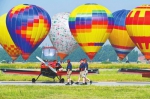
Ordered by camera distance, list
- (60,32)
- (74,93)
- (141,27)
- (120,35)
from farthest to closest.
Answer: (60,32), (120,35), (141,27), (74,93)

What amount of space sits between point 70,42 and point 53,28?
4.35 m

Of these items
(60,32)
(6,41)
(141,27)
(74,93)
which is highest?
(141,27)

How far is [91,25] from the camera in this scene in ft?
291

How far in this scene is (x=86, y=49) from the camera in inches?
3593

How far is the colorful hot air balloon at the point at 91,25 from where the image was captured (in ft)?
291

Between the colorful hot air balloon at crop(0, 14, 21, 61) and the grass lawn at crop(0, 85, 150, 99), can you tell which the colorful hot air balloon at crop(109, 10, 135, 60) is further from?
the grass lawn at crop(0, 85, 150, 99)

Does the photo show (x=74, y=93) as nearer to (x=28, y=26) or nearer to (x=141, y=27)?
(x=141, y=27)

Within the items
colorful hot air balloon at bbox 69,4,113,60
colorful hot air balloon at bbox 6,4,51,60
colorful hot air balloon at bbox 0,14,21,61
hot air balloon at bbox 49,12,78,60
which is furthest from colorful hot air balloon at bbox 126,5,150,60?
hot air balloon at bbox 49,12,78,60

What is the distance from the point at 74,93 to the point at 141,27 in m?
37.9

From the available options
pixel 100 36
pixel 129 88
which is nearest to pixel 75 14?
pixel 100 36

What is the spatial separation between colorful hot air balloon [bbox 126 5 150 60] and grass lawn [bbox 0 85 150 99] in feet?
103

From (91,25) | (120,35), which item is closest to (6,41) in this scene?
(120,35)

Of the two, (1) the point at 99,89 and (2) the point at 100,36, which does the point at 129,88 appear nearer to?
(1) the point at 99,89

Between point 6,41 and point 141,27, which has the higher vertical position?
point 141,27
